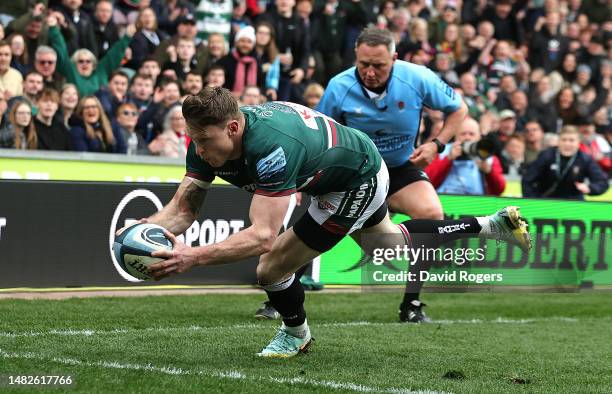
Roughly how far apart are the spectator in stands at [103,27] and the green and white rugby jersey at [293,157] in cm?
823

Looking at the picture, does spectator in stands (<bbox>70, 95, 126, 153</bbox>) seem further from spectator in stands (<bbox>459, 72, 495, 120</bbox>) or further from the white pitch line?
spectator in stands (<bbox>459, 72, 495, 120</bbox>)

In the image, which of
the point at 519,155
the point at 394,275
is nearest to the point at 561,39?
the point at 519,155

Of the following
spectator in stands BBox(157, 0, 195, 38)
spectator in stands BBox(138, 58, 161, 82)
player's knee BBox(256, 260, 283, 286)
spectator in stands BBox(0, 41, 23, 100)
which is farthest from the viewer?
spectator in stands BBox(157, 0, 195, 38)

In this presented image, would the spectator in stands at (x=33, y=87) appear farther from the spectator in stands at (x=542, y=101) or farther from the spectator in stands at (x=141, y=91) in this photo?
the spectator in stands at (x=542, y=101)

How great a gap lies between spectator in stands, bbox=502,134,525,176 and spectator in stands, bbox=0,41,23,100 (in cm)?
734

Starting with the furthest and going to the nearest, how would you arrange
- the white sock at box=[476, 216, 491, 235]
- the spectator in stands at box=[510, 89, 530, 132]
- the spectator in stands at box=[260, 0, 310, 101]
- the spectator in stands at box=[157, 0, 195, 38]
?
the spectator in stands at box=[510, 89, 530, 132] < the spectator in stands at box=[260, 0, 310, 101] < the spectator in stands at box=[157, 0, 195, 38] < the white sock at box=[476, 216, 491, 235]

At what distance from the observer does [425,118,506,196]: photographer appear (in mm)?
13695

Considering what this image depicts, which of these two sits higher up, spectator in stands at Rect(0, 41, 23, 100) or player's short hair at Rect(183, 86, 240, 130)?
player's short hair at Rect(183, 86, 240, 130)

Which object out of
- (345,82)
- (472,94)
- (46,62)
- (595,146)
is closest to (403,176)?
(345,82)

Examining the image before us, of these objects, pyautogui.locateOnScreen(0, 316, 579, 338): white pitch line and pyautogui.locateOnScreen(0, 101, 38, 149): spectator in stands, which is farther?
pyautogui.locateOnScreen(0, 101, 38, 149): spectator in stands

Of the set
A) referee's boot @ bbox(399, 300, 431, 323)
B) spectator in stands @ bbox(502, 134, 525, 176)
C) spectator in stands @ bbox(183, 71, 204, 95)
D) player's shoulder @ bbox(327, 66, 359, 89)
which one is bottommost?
referee's boot @ bbox(399, 300, 431, 323)

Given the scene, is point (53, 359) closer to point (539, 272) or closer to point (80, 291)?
point (80, 291)

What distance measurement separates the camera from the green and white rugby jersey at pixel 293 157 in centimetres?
650

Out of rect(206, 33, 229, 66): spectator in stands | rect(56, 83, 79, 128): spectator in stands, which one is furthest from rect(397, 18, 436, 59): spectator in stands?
rect(56, 83, 79, 128): spectator in stands
